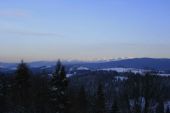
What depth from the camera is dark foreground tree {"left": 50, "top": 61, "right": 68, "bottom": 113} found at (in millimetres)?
37906

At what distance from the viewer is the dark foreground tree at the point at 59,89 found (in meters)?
37.9

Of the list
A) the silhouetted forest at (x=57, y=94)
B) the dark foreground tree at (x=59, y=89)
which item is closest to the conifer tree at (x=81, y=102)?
the silhouetted forest at (x=57, y=94)

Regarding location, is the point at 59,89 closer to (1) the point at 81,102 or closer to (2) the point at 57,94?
(2) the point at 57,94

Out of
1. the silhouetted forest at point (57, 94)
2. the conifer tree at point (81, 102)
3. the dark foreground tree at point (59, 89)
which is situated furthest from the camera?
the conifer tree at point (81, 102)

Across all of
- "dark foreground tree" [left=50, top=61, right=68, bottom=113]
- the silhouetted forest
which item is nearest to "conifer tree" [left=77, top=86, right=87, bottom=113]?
the silhouetted forest

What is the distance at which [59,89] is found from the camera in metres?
38.0

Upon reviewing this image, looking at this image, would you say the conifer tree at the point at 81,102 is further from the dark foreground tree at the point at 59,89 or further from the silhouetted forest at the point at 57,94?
the dark foreground tree at the point at 59,89

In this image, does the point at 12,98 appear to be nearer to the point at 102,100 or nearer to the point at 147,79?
the point at 102,100

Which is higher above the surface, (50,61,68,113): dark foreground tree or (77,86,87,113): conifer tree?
(50,61,68,113): dark foreground tree

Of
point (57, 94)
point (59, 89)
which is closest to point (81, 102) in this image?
point (57, 94)

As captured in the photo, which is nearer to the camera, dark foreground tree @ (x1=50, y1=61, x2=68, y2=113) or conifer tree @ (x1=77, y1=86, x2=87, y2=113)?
dark foreground tree @ (x1=50, y1=61, x2=68, y2=113)

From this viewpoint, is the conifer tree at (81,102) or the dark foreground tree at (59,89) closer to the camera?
the dark foreground tree at (59,89)

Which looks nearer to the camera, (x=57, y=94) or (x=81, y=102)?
(x=57, y=94)

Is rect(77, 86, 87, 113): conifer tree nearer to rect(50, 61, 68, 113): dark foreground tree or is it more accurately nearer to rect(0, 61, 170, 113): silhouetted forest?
rect(0, 61, 170, 113): silhouetted forest
